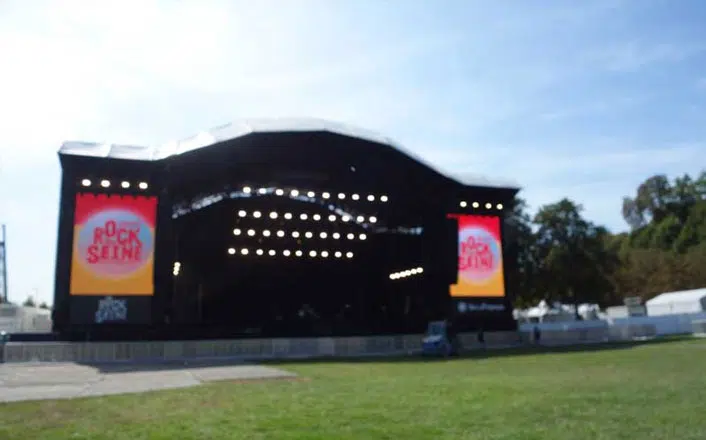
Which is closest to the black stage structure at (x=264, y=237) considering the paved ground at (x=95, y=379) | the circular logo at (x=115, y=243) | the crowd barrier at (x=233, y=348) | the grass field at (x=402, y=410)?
the circular logo at (x=115, y=243)

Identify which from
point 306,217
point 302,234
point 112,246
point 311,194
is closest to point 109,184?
point 112,246

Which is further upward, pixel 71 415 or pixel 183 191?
pixel 183 191

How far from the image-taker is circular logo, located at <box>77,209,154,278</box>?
33.7 metres

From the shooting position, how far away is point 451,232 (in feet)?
133

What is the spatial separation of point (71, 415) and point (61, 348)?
22.4 metres

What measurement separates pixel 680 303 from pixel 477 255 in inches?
892

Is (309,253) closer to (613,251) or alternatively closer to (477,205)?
(477,205)

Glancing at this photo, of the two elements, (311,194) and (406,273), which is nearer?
(311,194)

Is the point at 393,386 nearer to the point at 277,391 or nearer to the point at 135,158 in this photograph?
the point at 277,391

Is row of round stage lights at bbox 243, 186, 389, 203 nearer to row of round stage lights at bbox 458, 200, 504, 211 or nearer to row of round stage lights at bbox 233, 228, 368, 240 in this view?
row of round stage lights at bbox 458, 200, 504, 211

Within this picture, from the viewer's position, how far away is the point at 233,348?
1335 inches

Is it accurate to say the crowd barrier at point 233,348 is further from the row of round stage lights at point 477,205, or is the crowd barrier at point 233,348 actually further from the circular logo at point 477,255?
the row of round stage lights at point 477,205

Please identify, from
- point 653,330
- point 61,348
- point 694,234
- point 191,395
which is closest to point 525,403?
point 191,395

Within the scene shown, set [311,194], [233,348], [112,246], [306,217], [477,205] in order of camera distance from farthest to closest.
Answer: [306,217], [477,205], [311,194], [112,246], [233,348]
